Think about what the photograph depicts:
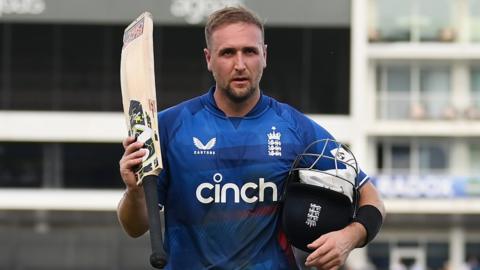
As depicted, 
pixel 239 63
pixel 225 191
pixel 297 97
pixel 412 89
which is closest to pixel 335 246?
pixel 225 191

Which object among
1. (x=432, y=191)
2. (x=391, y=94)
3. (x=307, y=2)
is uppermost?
(x=307, y=2)

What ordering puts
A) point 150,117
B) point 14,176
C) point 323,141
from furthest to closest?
point 14,176
point 323,141
point 150,117

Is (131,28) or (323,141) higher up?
(131,28)

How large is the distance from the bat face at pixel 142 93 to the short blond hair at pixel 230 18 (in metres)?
0.26

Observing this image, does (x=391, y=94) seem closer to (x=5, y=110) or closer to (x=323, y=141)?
(x=5, y=110)

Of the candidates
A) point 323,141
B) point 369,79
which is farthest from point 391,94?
point 323,141

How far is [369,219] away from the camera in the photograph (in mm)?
5633

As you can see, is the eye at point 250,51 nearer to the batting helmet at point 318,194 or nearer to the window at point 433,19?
the batting helmet at point 318,194

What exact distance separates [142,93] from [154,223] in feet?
1.77

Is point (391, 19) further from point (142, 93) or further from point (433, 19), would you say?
point (142, 93)

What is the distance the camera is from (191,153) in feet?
18.4

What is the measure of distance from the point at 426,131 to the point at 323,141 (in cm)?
4557

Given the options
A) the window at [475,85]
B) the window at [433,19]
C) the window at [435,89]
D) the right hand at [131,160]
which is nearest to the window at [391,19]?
the window at [433,19]

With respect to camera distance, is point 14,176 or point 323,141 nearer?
point 323,141
